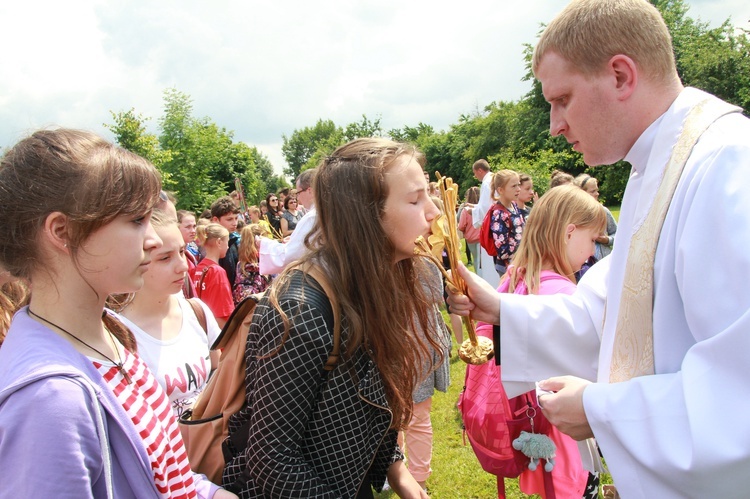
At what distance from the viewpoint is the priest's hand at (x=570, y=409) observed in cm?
150

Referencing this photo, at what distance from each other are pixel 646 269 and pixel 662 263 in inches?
2.5

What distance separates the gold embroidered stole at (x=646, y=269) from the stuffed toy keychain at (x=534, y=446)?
3.21ft

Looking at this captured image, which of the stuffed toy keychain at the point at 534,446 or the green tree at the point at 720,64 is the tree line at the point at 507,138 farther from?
the stuffed toy keychain at the point at 534,446

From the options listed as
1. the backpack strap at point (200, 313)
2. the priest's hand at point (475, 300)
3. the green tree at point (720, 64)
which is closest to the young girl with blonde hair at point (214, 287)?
the backpack strap at point (200, 313)

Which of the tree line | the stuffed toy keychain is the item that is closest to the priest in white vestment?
the stuffed toy keychain

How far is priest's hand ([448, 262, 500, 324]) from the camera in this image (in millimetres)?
2100

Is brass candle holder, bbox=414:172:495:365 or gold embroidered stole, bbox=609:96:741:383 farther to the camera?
brass candle holder, bbox=414:172:495:365

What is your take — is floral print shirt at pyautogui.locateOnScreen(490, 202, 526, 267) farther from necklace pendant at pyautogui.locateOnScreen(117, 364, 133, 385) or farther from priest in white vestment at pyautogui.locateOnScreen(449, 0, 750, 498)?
necklace pendant at pyautogui.locateOnScreen(117, 364, 133, 385)

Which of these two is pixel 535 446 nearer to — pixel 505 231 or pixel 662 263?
pixel 662 263

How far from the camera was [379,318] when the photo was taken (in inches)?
66.2

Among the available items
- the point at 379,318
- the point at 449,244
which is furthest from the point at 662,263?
the point at 379,318

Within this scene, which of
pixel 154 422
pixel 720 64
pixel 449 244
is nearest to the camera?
pixel 154 422

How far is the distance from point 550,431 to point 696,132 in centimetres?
169

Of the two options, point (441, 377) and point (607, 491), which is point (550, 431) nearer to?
point (607, 491)
